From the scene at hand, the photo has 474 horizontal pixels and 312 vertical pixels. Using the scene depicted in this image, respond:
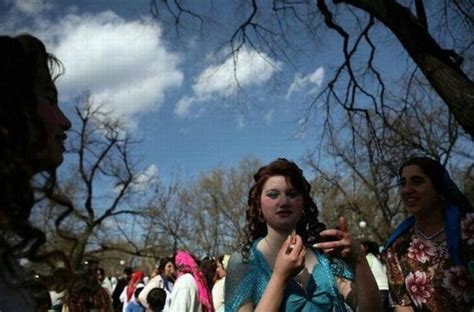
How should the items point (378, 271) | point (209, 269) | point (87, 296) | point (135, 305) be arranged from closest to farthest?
point (87, 296) → point (378, 271) → point (209, 269) → point (135, 305)

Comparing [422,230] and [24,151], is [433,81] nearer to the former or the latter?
[422,230]

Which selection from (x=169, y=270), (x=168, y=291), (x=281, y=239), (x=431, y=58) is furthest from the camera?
(x=169, y=270)

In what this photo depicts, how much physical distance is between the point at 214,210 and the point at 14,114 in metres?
40.6

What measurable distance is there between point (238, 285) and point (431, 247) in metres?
1.38

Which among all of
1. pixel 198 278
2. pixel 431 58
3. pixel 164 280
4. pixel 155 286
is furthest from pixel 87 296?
pixel 431 58

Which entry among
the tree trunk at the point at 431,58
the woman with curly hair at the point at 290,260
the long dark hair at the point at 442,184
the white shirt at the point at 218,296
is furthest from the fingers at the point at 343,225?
the white shirt at the point at 218,296

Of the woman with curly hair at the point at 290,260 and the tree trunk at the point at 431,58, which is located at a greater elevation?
the tree trunk at the point at 431,58

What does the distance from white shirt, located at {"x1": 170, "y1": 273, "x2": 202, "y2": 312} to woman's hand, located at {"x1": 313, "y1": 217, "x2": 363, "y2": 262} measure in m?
4.63

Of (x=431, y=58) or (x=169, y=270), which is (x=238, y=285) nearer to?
(x=431, y=58)

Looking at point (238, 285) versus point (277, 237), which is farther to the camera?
point (277, 237)

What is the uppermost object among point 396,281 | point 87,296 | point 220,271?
point 220,271

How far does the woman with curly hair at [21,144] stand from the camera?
1329 mm

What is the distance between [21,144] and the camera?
142 centimetres

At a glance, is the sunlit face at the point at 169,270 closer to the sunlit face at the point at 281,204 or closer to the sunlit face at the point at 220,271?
the sunlit face at the point at 220,271
